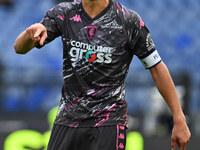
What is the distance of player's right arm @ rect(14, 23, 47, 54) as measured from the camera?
216 centimetres

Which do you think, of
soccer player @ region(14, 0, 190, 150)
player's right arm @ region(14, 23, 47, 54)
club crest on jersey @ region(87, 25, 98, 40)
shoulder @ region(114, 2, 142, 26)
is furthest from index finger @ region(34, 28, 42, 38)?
shoulder @ region(114, 2, 142, 26)

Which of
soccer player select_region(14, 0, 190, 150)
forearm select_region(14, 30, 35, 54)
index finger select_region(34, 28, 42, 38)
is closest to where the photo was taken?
index finger select_region(34, 28, 42, 38)

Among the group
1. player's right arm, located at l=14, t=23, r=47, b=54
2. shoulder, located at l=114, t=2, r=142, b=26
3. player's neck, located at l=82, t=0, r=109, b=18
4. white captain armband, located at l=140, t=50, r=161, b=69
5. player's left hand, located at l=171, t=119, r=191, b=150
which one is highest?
player's right arm, located at l=14, t=23, r=47, b=54

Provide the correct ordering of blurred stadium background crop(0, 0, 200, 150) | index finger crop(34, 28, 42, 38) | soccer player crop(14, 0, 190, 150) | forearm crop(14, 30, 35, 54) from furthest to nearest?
blurred stadium background crop(0, 0, 200, 150)
soccer player crop(14, 0, 190, 150)
forearm crop(14, 30, 35, 54)
index finger crop(34, 28, 42, 38)

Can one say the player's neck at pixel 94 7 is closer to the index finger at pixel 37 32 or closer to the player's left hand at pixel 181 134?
the index finger at pixel 37 32

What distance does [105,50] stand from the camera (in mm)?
2514

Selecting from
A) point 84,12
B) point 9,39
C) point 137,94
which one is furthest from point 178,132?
point 9,39

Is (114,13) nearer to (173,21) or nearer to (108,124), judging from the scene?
(108,124)

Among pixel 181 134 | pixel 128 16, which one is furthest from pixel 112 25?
pixel 181 134

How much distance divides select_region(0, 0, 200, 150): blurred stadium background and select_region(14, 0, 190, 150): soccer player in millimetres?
1808

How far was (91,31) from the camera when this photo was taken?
8.29 feet

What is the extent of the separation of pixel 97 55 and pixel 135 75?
3204 millimetres

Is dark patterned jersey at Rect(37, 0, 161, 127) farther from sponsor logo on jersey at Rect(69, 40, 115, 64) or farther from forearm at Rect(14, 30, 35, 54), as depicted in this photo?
forearm at Rect(14, 30, 35, 54)

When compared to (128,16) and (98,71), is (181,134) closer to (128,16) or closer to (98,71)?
(98,71)
